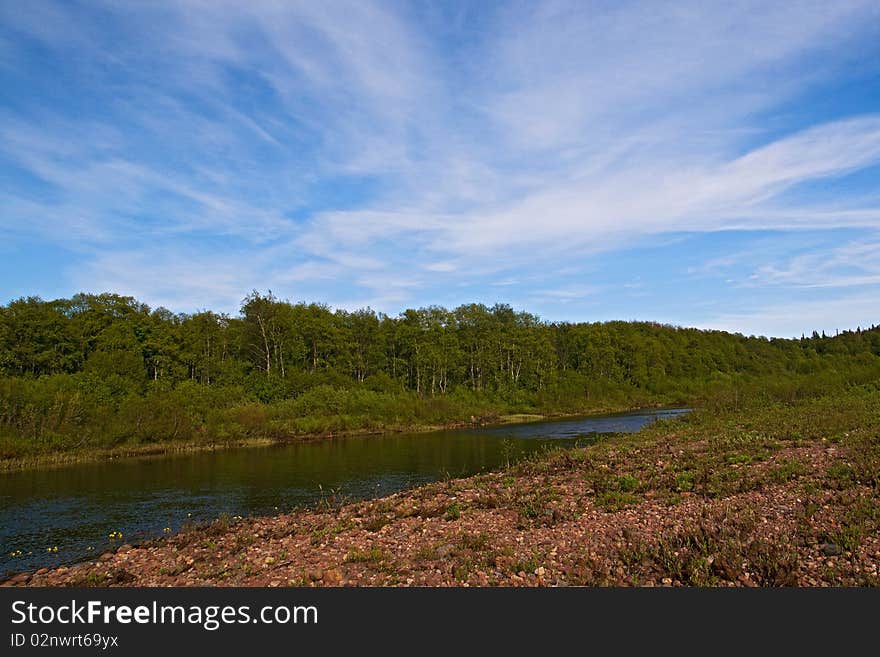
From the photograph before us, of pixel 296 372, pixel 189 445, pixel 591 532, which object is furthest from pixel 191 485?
pixel 296 372

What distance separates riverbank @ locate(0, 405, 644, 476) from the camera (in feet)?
115

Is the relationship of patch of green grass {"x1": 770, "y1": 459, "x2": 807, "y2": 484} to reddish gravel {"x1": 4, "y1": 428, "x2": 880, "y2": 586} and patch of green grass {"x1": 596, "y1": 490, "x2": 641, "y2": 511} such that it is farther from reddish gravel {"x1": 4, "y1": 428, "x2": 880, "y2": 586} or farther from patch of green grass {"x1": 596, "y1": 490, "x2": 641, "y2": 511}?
patch of green grass {"x1": 596, "y1": 490, "x2": 641, "y2": 511}

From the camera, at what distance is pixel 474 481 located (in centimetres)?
2062

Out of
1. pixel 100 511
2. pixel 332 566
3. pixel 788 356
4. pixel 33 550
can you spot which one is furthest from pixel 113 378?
pixel 788 356

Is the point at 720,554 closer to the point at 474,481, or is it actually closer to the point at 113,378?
the point at 474,481

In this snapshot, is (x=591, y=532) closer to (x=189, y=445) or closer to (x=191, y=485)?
(x=191, y=485)

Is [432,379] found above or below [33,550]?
above

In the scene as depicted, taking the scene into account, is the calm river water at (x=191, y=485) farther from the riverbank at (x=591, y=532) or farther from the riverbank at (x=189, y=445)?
the riverbank at (x=591, y=532)

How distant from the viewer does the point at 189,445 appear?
4447cm

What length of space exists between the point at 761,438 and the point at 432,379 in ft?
217

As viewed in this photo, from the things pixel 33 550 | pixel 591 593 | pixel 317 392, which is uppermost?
pixel 317 392

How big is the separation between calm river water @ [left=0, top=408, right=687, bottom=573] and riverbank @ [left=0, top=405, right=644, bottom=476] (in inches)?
81.6

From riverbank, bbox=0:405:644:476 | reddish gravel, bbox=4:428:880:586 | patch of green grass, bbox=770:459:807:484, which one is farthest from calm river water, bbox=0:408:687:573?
patch of green grass, bbox=770:459:807:484

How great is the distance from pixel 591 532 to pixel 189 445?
40963mm
